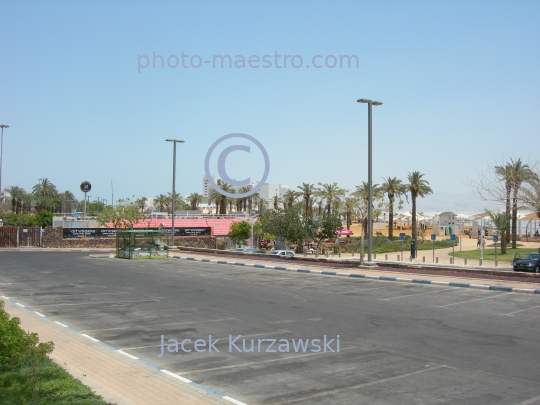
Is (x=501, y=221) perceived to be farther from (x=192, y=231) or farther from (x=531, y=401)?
(x=531, y=401)

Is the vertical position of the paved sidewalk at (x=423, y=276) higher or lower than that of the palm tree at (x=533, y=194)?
lower

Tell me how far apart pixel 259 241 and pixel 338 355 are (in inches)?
2162

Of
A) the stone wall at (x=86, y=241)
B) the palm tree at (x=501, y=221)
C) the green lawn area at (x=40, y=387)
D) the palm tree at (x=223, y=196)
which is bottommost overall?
the stone wall at (x=86, y=241)

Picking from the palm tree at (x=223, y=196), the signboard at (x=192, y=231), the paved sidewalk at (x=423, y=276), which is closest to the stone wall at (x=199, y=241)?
the signboard at (x=192, y=231)

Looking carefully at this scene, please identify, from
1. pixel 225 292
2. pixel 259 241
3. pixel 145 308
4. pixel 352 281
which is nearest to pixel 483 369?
pixel 145 308

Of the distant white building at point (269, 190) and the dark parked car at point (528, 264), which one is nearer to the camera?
the dark parked car at point (528, 264)

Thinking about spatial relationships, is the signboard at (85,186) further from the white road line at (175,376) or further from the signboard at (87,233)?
the white road line at (175,376)

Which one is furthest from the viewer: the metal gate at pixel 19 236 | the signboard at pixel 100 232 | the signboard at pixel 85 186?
the signboard at pixel 85 186

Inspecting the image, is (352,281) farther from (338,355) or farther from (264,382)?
(264,382)

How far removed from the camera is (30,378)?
22.8 ft

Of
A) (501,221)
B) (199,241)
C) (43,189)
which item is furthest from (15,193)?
(501,221)

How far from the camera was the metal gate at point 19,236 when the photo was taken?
59.9m

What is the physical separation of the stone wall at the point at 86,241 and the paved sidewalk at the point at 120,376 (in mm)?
48720

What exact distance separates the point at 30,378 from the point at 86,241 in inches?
2313
